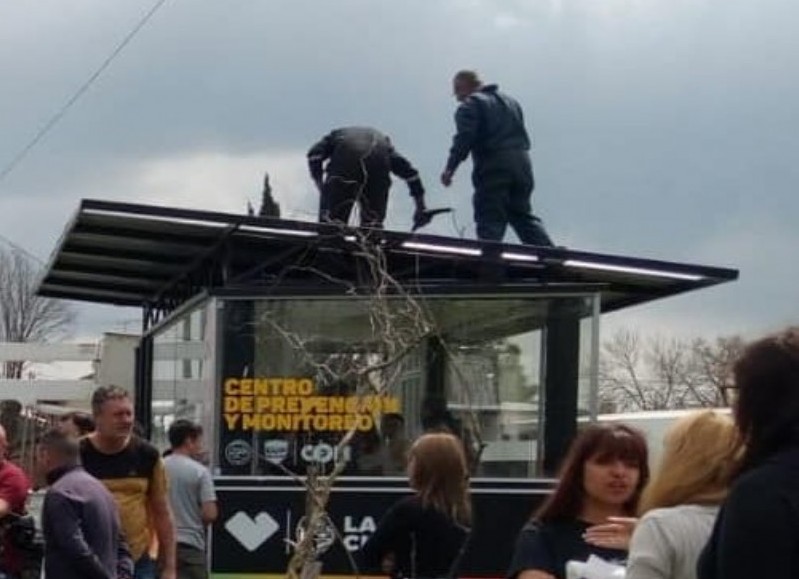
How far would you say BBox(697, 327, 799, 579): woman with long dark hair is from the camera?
3.15m

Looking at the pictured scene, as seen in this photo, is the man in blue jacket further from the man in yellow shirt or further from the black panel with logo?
the black panel with logo

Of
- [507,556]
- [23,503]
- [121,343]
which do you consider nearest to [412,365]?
[507,556]

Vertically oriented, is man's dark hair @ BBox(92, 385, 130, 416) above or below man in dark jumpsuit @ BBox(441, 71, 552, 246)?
below

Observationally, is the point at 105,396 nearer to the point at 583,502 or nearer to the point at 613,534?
the point at 583,502

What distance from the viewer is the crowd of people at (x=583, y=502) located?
3213 mm

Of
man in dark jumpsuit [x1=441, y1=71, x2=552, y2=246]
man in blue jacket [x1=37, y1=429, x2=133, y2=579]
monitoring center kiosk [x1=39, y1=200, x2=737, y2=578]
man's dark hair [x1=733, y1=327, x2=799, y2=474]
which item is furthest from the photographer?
man in dark jumpsuit [x1=441, y1=71, x2=552, y2=246]

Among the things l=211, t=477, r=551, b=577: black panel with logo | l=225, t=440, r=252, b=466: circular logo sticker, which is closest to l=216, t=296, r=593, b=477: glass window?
l=225, t=440, r=252, b=466: circular logo sticker

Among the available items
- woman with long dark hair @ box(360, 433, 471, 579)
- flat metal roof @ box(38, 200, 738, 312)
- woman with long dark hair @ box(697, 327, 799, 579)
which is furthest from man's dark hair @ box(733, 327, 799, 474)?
flat metal roof @ box(38, 200, 738, 312)

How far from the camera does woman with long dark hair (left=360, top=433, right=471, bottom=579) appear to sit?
7125 mm

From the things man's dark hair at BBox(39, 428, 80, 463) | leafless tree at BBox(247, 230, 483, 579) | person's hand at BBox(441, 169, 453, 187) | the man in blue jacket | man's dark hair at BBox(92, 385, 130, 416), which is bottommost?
the man in blue jacket

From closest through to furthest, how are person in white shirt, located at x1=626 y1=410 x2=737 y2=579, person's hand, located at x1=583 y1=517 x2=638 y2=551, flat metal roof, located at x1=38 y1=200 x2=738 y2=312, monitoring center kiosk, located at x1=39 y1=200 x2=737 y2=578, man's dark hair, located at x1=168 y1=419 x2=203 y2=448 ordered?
person in white shirt, located at x1=626 y1=410 x2=737 y2=579
person's hand, located at x1=583 y1=517 x2=638 y2=551
man's dark hair, located at x1=168 y1=419 x2=203 y2=448
monitoring center kiosk, located at x1=39 y1=200 x2=737 y2=578
flat metal roof, located at x1=38 y1=200 x2=738 y2=312

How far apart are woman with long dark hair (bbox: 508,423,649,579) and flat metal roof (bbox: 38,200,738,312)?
21.4 ft

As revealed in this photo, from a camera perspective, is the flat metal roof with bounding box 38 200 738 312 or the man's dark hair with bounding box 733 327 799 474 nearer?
the man's dark hair with bounding box 733 327 799 474

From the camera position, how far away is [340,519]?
11078 mm
